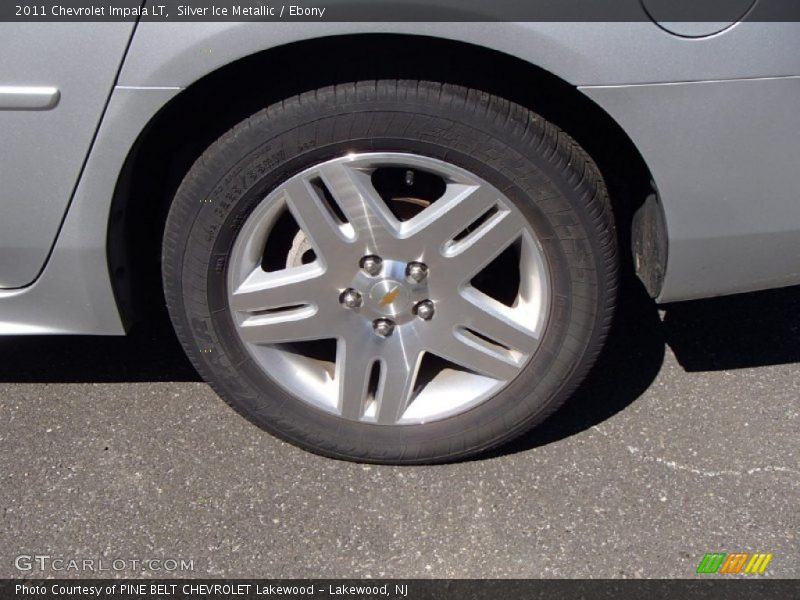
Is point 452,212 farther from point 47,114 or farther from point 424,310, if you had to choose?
point 47,114

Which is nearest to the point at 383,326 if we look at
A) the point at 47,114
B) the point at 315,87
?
the point at 315,87

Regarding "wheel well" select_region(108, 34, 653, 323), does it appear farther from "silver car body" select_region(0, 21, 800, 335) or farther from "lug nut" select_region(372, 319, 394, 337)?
"lug nut" select_region(372, 319, 394, 337)

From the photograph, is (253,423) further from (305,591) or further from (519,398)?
(519,398)

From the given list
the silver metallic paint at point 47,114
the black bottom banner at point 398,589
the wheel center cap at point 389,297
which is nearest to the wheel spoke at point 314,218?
the wheel center cap at point 389,297

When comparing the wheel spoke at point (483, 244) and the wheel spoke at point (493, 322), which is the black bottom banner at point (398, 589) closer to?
the wheel spoke at point (493, 322)

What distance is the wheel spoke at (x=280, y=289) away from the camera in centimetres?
203

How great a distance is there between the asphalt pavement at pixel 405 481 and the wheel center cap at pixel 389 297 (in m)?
0.47

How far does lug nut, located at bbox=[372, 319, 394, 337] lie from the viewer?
207 centimetres

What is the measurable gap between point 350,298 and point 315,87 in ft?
1.64

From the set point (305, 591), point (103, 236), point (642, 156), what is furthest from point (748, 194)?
point (103, 236)

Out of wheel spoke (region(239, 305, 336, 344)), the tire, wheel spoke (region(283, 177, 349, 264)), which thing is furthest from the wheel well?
wheel spoke (region(239, 305, 336, 344))

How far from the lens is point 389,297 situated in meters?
2.02

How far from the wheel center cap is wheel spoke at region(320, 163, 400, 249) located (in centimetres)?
10

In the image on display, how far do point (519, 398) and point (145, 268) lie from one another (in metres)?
1.02
